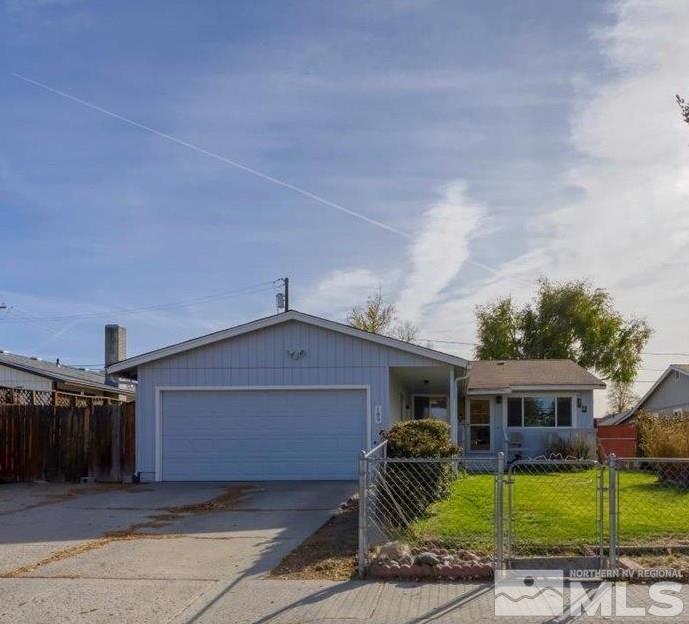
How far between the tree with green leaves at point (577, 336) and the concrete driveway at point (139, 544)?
112 ft

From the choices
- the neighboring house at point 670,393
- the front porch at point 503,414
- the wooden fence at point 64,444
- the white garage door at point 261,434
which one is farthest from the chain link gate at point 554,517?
the neighboring house at point 670,393

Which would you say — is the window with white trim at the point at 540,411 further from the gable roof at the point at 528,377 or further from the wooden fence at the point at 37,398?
the wooden fence at the point at 37,398

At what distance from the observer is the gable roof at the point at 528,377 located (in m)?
27.5

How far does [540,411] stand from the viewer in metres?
28.2

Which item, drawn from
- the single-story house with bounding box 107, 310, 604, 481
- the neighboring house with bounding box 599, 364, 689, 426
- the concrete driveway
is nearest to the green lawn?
the concrete driveway

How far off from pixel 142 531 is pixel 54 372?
21.0 m

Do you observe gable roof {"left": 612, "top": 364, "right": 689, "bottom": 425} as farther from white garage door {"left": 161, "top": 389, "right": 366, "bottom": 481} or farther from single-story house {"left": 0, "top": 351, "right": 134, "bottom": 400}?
single-story house {"left": 0, "top": 351, "right": 134, "bottom": 400}

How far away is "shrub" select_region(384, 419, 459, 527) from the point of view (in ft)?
36.9

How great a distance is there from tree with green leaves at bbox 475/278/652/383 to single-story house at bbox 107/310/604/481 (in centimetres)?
3085

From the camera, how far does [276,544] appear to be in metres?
10.6

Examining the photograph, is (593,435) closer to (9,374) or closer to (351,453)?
(351,453)

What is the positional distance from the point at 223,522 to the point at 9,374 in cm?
2036

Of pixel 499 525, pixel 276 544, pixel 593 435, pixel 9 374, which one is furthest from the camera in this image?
pixel 9 374

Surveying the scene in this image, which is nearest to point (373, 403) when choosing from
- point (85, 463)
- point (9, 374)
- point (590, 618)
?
point (85, 463)
